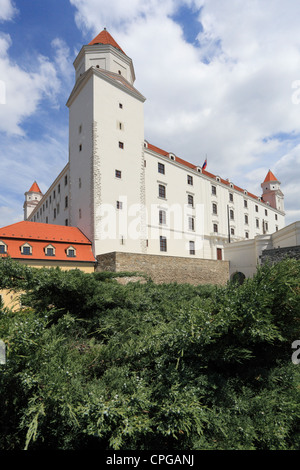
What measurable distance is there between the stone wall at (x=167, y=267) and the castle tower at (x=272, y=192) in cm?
3129

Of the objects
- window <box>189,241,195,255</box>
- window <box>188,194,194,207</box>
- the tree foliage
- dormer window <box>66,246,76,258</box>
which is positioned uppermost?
window <box>188,194,194,207</box>

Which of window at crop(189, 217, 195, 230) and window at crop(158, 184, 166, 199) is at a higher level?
window at crop(158, 184, 166, 199)

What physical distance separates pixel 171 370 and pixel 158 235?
81.3 feet

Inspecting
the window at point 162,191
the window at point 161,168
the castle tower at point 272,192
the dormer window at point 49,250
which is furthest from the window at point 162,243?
the castle tower at point 272,192

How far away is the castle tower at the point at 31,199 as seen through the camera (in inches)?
2422

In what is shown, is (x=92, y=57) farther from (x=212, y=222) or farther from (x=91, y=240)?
(x=212, y=222)

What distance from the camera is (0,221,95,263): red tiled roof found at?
19766 mm

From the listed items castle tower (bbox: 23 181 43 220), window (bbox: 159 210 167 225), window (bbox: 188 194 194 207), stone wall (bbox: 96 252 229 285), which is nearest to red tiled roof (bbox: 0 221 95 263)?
stone wall (bbox: 96 252 229 285)

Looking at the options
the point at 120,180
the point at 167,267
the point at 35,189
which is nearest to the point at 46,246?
the point at 120,180

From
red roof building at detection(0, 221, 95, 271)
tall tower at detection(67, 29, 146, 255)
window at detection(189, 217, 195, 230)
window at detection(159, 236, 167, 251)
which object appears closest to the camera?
red roof building at detection(0, 221, 95, 271)

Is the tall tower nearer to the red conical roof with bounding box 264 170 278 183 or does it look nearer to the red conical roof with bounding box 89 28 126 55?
the red conical roof with bounding box 89 28 126 55

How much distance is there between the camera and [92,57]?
26484 mm

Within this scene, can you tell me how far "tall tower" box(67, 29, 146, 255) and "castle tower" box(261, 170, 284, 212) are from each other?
36.0 metres
